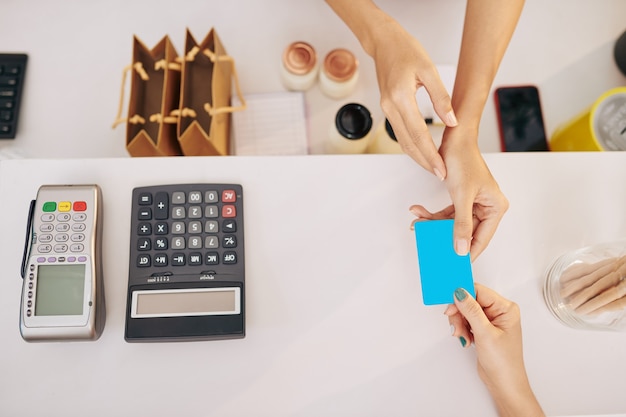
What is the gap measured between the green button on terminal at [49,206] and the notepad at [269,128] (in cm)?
35

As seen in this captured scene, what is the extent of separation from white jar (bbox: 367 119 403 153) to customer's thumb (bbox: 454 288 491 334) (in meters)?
0.25

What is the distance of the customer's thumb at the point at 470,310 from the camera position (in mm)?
477

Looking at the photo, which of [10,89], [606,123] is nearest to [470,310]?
[606,123]

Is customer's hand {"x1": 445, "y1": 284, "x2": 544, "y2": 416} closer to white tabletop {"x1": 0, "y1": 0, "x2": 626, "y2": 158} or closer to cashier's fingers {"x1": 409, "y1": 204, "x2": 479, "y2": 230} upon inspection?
cashier's fingers {"x1": 409, "y1": 204, "x2": 479, "y2": 230}

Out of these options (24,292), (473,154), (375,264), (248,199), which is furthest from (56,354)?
(473,154)

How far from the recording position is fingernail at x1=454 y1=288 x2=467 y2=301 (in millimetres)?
477

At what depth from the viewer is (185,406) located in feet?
1.62

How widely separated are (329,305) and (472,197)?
212 mm

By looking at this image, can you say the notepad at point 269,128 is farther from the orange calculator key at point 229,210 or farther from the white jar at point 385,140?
the orange calculator key at point 229,210

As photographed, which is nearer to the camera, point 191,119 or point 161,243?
point 161,243

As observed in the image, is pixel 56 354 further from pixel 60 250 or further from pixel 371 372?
pixel 371 372

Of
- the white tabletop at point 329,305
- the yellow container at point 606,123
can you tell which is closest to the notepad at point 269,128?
the white tabletop at point 329,305

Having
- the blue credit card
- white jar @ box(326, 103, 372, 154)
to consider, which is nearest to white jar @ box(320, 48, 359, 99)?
white jar @ box(326, 103, 372, 154)

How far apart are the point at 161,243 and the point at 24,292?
153 mm
